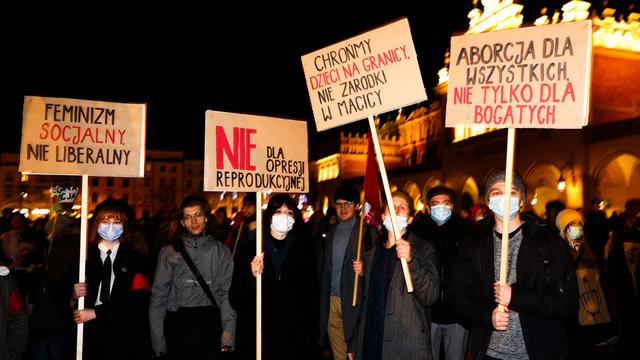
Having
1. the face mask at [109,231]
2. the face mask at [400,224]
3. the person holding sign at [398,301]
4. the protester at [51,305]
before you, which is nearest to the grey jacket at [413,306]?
the person holding sign at [398,301]

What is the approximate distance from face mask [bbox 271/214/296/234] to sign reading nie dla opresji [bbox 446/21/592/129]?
1947 mm

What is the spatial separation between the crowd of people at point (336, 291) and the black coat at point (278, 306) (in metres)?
0.01

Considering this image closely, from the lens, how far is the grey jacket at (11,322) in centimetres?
414

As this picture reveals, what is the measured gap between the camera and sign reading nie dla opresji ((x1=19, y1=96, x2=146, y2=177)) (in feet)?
17.4

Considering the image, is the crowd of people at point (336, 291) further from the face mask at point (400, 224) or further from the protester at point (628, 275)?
the protester at point (628, 275)

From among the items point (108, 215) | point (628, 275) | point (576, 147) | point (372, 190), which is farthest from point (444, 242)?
point (576, 147)

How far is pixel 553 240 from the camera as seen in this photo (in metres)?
3.78

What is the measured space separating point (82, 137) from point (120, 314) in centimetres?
177

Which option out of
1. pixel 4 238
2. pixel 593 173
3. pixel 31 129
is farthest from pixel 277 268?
pixel 593 173

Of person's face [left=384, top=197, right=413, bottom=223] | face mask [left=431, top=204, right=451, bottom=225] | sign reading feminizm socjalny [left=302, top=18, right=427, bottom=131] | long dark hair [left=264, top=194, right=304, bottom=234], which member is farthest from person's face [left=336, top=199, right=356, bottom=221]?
person's face [left=384, top=197, right=413, bottom=223]

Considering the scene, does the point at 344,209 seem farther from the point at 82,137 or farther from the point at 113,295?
the point at 82,137

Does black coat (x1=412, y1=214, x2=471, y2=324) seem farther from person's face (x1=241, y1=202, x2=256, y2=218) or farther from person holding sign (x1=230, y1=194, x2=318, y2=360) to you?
person's face (x1=241, y1=202, x2=256, y2=218)

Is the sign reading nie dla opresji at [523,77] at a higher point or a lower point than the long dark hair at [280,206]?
higher

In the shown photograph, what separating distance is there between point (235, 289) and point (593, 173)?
2463 cm
